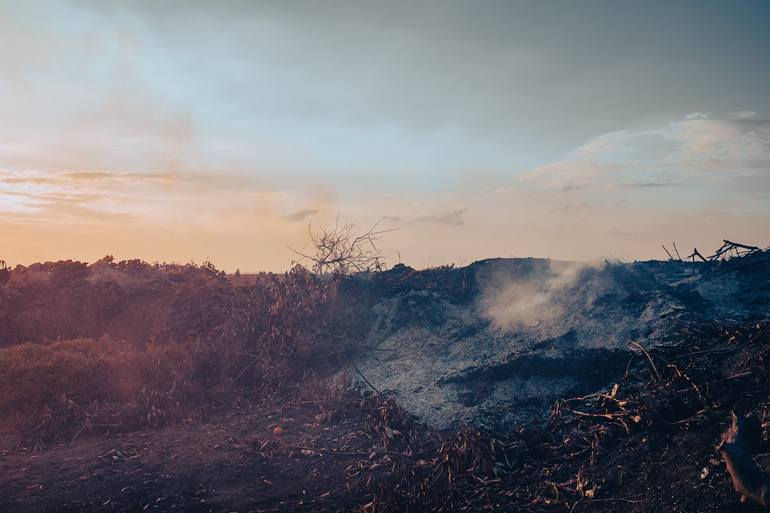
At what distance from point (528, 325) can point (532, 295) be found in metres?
1.20

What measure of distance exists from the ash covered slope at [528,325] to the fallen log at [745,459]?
2.43 metres

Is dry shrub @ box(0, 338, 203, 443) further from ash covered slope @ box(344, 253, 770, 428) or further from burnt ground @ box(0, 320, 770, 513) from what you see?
ash covered slope @ box(344, 253, 770, 428)

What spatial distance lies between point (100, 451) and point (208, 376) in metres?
2.65

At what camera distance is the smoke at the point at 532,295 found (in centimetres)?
980

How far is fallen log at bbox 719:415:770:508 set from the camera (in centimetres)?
457

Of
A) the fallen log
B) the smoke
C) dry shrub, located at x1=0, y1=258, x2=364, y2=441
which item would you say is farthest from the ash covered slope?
the fallen log

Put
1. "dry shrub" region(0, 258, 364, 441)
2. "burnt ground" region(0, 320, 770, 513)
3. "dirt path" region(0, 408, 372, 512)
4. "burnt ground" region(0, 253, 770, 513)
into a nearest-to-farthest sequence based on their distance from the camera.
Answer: "burnt ground" region(0, 320, 770, 513), "burnt ground" region(0, 253, 770, 513), "dirt path" region(0, 408, 372, 512), "dry shrub" region(0, 258, 364, 441)

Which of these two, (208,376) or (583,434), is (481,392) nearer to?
(583,434)

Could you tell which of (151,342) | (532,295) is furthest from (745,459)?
(151,342)

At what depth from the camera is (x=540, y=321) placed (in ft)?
31.6

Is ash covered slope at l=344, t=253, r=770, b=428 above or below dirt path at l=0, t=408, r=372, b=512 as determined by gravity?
above

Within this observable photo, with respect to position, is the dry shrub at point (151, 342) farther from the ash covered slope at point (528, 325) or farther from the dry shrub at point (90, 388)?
the ash covered slope at point (528, 325)

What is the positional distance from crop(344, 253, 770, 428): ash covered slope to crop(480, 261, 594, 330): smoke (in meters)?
0.02

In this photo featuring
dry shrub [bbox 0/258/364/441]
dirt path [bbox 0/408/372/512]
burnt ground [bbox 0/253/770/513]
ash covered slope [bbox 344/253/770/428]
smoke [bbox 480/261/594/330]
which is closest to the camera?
burnt ground [bbox 0/253/770/513]
